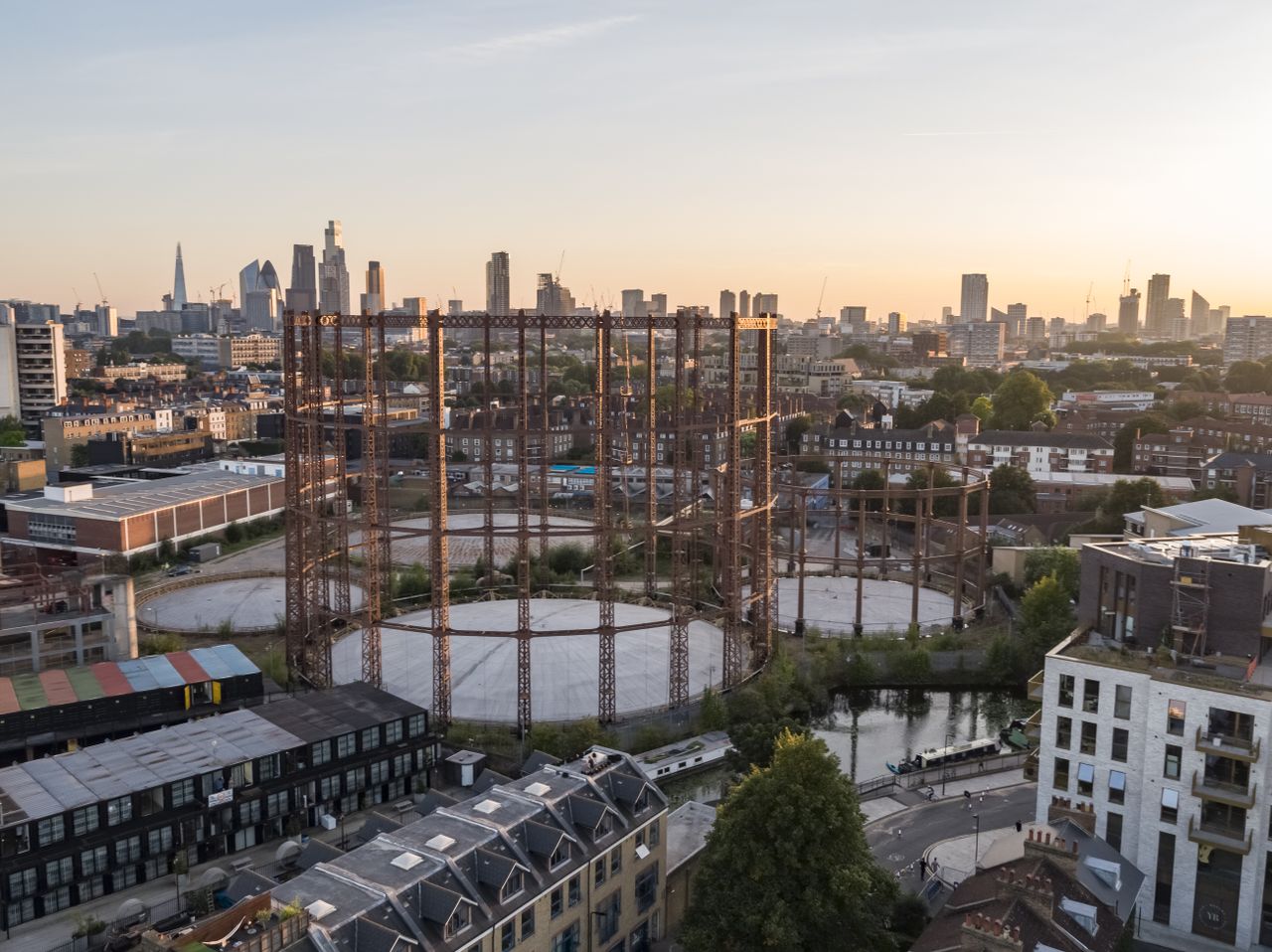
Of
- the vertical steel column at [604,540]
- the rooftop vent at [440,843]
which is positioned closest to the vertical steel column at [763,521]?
the vertical steel column at [604,540]

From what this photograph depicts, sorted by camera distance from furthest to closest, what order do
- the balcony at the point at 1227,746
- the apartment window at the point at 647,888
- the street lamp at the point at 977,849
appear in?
the street lamp at the point at 977,849 → the apartment window at the point at 647,888 → the balcony at the point at 1227,746

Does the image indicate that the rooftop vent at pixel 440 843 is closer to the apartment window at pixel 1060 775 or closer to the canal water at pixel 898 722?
the canal water at pixel 898 722

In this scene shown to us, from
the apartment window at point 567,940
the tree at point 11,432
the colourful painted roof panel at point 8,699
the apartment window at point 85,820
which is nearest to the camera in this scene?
the apartment window at point 567,940


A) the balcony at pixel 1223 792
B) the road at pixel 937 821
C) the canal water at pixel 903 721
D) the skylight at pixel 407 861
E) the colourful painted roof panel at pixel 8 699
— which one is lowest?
the canal water at pixel 903 721

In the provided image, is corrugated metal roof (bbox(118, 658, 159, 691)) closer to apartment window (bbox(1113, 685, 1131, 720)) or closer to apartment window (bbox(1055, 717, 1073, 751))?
apartment window (bbox(1055, 717, 1073, 751))

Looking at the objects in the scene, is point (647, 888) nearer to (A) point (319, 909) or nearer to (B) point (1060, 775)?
(A) point (319, 909)

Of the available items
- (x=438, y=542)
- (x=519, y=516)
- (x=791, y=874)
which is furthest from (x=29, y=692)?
(x=791, y=874)

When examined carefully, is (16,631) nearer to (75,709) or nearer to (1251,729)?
(75,709)
